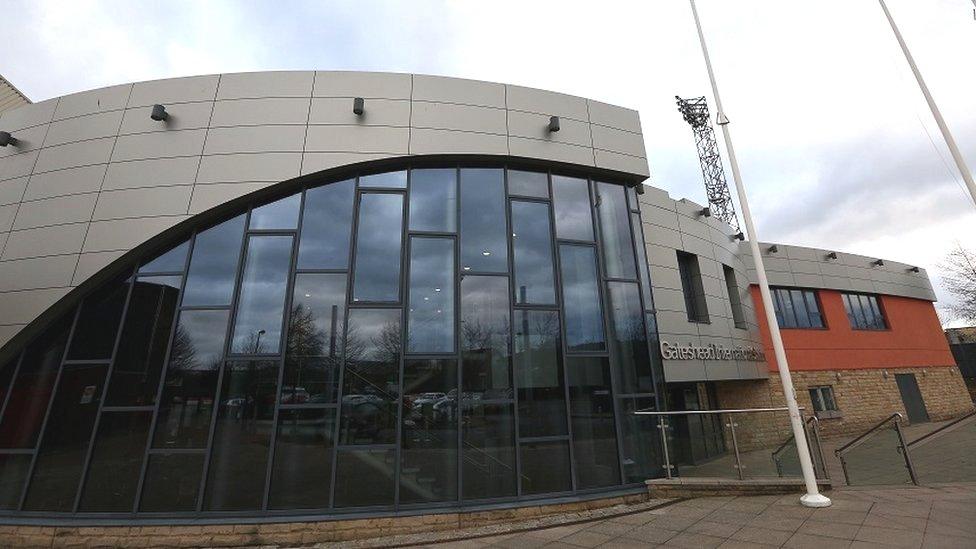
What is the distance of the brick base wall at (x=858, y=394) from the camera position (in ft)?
43.2

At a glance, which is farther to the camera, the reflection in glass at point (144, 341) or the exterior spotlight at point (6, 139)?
the exterior spotlight at point (6, 139)

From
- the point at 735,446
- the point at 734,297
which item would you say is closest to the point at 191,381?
the point at 735,446

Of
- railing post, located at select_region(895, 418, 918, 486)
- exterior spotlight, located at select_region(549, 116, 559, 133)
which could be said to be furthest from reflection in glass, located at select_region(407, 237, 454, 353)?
railing post, located at select_region(895, 418, 918, 486)

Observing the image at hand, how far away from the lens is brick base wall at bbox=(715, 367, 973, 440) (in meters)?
13.2

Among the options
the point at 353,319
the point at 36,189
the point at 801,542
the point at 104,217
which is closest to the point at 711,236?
the point at 801,542

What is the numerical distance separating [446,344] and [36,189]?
7.94 metres

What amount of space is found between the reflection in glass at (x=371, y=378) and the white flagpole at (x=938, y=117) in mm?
9327

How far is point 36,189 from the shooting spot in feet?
24.5

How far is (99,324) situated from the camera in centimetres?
687

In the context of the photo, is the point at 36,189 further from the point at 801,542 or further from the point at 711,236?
the point at 711,236

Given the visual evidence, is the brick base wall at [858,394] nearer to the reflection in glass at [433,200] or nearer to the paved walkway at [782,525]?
the paved walkway at [782,525]

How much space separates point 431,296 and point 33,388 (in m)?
6.53

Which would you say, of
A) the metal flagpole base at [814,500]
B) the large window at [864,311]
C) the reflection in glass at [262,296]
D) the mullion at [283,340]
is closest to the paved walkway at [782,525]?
the metal flagpole base at [814,500]

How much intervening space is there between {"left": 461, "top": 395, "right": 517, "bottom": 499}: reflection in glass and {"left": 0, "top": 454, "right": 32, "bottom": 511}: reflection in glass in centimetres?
664
